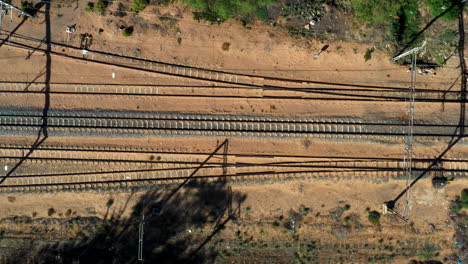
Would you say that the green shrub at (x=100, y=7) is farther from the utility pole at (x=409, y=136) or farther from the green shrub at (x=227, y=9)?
the utility pole at (x=409, y=136)

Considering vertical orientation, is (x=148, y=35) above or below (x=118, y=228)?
above

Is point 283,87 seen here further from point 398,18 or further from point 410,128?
point 398,18

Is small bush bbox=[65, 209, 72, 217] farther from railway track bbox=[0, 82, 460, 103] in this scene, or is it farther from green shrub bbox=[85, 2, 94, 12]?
green shrub bbox=[85, 2, 94, 12]

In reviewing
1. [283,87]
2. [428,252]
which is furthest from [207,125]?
[428,252]

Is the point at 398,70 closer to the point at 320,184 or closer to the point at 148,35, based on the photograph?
the point at 320,184

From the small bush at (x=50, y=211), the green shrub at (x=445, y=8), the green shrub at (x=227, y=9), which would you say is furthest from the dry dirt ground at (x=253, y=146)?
the green shrub at (x=445, y=8)

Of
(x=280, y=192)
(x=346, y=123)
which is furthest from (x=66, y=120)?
(x=346, y=123)
